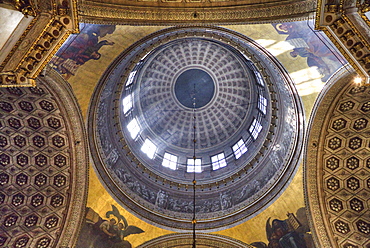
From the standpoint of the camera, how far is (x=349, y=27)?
6434mm

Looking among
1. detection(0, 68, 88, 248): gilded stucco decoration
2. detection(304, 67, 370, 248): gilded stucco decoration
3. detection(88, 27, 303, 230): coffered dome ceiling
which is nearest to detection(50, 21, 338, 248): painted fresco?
detection(88, 27, 303, 230): coffered dome ceiling

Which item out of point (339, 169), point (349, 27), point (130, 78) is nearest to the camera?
point (349, 27)

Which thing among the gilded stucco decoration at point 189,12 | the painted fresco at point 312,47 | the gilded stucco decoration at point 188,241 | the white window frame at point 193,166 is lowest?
the gilded stucco decoration at point 188,241

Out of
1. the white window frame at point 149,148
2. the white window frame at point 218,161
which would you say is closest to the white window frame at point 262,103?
the white window frame at point 218,161

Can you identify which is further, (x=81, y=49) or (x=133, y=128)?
(x=133, y=128)

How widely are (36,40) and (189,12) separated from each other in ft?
13.5

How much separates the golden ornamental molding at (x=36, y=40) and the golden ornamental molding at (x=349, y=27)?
6.06 meters

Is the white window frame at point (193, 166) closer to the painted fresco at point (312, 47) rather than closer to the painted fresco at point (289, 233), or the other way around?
the painted fresco at point (289, 233)

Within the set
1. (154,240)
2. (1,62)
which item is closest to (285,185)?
(154,240)

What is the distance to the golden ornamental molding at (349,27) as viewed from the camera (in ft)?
20.7

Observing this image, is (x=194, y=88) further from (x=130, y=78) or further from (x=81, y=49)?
(x=81, y=49)

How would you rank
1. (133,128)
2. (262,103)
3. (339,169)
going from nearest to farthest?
(339,169) → (262,103) → (133,128)

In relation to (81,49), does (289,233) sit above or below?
below

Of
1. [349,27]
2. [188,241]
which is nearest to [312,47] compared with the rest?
[349,27]
